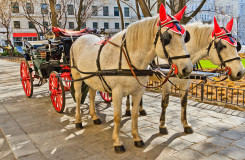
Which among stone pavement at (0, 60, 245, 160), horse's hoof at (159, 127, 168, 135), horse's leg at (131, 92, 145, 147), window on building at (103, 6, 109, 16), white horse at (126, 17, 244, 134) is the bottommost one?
stone pavement at (0, 60, 245, 160)

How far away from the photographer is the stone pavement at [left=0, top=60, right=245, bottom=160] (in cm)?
363

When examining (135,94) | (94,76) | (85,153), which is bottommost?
(85,153)

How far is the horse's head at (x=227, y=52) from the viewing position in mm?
3545

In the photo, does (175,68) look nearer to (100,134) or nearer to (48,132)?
(100,134)

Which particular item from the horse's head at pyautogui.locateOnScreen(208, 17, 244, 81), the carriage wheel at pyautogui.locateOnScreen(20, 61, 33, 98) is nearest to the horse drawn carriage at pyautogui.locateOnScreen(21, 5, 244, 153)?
the horse's head at pyautogui.locateOnScreen(208, 17, 244, 81)

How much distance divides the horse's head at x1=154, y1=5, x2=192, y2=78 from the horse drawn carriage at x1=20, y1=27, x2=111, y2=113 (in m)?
2.69

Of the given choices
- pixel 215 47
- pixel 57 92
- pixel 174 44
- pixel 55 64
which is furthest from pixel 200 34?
pixel 55 64

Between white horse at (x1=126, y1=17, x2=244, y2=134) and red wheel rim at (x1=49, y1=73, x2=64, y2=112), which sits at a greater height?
white horse at (x1=126, y1=17, x2=244, y2=134)

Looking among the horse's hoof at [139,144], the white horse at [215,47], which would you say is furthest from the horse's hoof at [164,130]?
the white horse at [215,47]

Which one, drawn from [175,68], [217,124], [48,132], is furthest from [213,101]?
[48,132]

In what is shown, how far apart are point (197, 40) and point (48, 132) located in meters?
3.48

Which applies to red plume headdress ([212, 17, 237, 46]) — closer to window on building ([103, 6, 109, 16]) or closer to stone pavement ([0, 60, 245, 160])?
stone pavement ([0, 60, 245, 160])

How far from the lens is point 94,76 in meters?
4.11

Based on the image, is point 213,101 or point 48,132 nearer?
point 48,132
